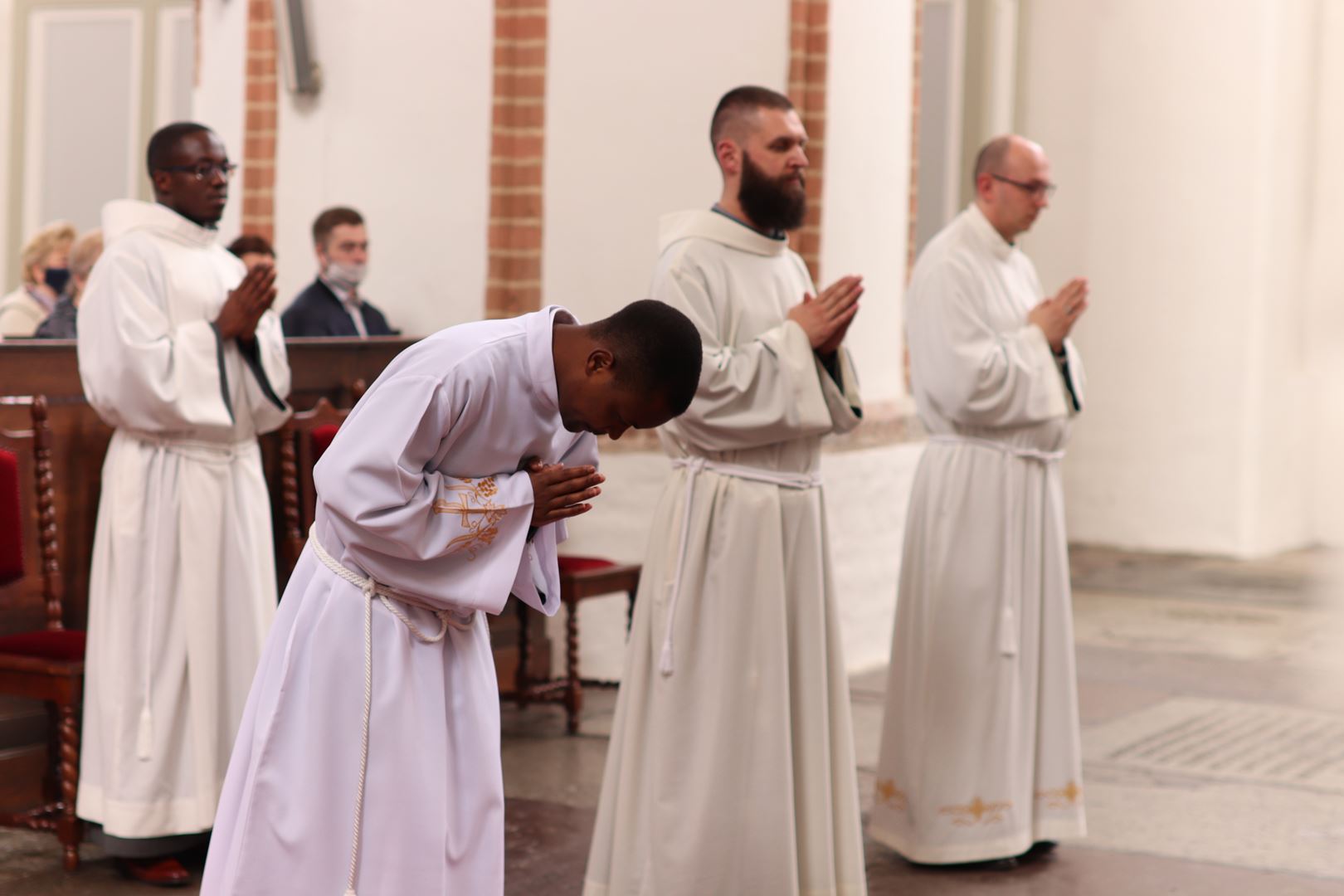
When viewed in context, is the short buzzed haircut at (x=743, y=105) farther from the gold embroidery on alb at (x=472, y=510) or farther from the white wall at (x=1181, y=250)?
the white wall at (x=1181, y=250)

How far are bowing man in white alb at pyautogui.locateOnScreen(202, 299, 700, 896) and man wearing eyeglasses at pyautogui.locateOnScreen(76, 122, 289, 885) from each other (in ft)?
6.65

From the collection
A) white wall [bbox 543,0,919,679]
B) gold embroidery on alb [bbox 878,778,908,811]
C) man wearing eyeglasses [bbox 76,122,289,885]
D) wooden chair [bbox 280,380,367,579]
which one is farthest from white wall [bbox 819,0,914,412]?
man wearing eyeglasses [bbox 76,122,289,885]

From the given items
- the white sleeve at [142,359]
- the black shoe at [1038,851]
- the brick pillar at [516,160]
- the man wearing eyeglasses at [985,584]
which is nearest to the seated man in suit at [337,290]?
the brick pillar at [516,160]

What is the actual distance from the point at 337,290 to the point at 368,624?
191 inches

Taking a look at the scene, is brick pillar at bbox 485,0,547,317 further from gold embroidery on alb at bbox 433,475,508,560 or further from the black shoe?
gold embroidery on alb at bbox 433,475,508,560

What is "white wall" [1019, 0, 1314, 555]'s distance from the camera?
488 inches

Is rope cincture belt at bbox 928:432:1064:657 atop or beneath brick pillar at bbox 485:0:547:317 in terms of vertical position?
beneath

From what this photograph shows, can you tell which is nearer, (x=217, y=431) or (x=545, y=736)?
(x=217, y=431)

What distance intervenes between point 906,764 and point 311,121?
4.39m

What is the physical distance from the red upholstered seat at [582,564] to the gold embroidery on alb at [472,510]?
382 cm

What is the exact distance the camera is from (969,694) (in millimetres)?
5098

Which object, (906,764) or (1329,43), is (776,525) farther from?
(1329,43)

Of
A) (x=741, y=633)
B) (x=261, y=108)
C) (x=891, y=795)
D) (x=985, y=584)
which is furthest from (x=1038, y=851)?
(x=261, y=108)

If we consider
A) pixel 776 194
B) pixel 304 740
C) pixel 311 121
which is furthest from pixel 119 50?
pixel 304 740
